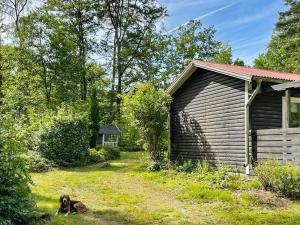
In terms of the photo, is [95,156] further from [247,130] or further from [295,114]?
[295,114]

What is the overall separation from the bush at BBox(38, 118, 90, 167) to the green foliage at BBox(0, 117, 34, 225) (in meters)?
10.7

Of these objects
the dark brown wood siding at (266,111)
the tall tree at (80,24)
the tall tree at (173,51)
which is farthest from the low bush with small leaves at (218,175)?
the tall tree at (173,51)

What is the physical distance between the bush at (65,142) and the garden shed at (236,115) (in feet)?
16.4

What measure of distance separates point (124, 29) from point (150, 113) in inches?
825

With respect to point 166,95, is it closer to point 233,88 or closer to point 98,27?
point 233,88

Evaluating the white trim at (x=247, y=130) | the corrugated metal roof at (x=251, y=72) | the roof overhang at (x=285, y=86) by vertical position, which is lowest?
the white trim at (x=247, y=130)

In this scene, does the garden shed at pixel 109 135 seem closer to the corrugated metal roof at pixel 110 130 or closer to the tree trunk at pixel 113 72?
the corrugated metal roof at pixel 110 130

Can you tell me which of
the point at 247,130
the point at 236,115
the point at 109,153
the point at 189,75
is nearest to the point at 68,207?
the point at 247,130

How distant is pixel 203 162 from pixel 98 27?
78.8ft

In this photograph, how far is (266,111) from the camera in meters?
13.3

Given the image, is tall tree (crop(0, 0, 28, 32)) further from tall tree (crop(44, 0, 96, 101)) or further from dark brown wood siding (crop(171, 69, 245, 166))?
dark brown wood siding (crop(171, 69, 245, 166))

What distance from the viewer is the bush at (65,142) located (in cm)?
1778

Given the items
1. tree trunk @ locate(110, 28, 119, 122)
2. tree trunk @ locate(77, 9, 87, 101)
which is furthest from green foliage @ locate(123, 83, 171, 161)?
tree trunk @ locate(110, 28, 119, 122)

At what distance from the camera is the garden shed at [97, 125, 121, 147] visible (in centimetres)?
3145
